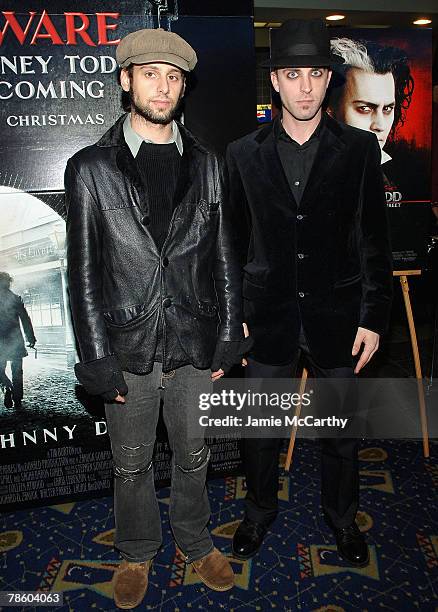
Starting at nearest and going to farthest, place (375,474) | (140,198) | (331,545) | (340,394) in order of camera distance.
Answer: (140,198), (340,394), (331,545), (375,474)

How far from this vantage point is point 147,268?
204 centimetres

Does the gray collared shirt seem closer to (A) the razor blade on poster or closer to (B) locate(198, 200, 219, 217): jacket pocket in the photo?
(B) locate(198, 200, 219, 217): jacket pocket

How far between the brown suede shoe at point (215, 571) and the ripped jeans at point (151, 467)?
0.11ft

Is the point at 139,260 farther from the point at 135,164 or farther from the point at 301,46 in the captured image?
the point at 301,46

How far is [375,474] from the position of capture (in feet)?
10.2

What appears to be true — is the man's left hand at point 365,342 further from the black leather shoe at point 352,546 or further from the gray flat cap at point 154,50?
the gray flat cap at point 154,50

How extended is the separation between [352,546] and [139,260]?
1.52 m

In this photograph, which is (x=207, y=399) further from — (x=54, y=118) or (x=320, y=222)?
(x=54, y=118)

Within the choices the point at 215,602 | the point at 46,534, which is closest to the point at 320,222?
the point at 215,602

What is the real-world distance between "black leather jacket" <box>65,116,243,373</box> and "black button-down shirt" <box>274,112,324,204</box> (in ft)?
0.93

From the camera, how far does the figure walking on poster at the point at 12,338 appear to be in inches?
106

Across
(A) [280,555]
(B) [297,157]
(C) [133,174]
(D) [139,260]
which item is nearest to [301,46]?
(B) [297,157]

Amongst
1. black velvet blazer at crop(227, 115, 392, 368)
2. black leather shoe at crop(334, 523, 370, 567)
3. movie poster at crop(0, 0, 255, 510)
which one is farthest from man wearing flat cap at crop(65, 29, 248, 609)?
black leather shoe at crop(334, 523, 370, 567)

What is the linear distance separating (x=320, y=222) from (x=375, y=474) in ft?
5.21
